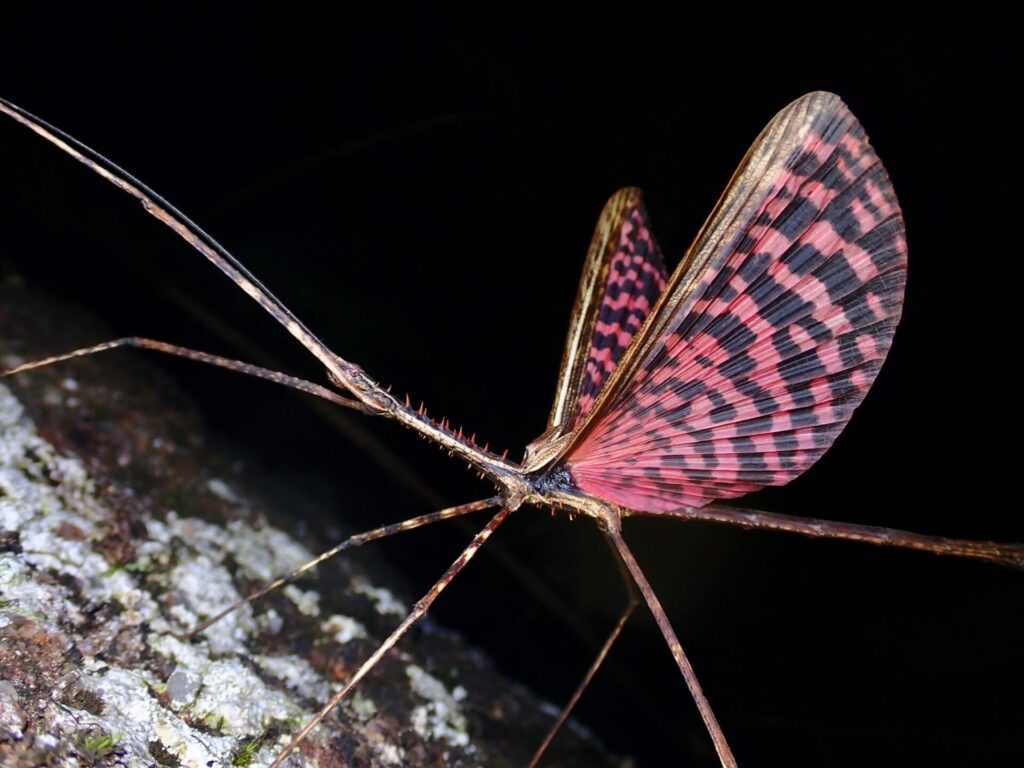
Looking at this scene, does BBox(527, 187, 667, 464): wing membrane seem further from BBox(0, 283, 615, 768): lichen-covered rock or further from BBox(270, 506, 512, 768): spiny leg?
BBox(0, 283, 615, 768): lichen-covered rock

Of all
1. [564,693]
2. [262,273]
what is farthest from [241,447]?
[564,693]

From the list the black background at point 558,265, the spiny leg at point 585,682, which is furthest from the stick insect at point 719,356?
the black background at point 558,265

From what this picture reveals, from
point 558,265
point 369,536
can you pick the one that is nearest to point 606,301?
point 558,265

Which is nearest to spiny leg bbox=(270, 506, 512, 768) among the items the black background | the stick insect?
the stick insect

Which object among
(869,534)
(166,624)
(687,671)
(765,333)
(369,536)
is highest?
(765,333)

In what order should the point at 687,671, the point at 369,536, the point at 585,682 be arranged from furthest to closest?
the point at 585,682 < the point at 369,536 < the point at 687,671

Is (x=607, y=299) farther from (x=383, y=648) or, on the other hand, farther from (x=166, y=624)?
(x=166, y=624)

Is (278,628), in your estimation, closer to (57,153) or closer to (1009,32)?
(57,153)
